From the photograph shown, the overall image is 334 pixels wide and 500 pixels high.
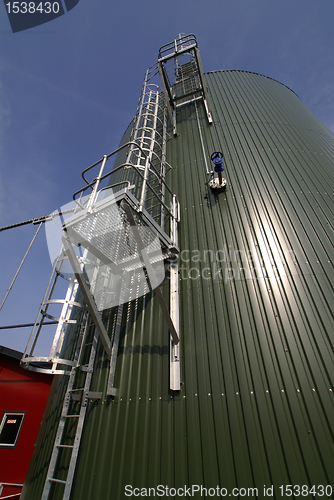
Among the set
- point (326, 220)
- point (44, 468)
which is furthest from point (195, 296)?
point (44, 468)

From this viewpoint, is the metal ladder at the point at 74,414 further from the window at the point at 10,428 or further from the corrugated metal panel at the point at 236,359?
the window at the point at 10,428

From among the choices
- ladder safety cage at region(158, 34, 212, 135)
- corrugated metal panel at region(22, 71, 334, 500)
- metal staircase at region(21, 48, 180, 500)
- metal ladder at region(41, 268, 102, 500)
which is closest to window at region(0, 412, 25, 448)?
corrugated metal panel at region(22, 71, 334, 500)

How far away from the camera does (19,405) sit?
373 inches

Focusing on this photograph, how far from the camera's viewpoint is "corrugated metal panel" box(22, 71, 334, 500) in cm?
344

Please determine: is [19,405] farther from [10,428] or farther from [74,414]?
[74,414]

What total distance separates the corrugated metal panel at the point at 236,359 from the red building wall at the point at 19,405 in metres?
4.37

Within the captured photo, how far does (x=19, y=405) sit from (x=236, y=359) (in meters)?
9.80

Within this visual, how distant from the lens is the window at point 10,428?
885 cm

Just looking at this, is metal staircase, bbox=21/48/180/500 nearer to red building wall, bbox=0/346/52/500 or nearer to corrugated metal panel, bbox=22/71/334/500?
corrugated metal panel, bbox=22/71/334/500

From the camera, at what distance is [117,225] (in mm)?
4848

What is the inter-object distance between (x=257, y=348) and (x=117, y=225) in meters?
3.42

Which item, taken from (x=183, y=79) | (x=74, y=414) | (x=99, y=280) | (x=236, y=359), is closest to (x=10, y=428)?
(x=74, y=414)

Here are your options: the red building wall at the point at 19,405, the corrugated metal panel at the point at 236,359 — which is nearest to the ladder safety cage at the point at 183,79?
the corrugated metal panel at the point at 236,359

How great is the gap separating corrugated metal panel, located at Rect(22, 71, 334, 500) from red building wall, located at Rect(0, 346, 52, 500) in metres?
4.37
